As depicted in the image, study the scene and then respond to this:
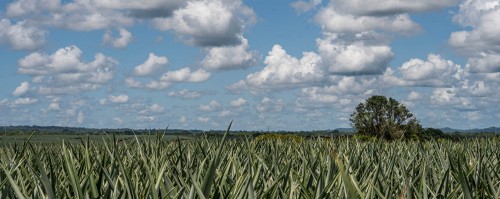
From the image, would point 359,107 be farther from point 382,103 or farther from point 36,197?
point 36,197

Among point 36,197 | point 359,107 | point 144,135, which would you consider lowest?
point 36,197

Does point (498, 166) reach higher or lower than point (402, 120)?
lower

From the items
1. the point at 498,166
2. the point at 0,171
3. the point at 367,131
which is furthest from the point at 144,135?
the point at 367,131

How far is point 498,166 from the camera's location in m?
4.25

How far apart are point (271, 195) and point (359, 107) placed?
2329 inches

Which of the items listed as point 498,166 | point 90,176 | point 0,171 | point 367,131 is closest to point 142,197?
point 90,176

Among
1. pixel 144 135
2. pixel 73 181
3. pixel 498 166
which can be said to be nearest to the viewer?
pixel 73 181

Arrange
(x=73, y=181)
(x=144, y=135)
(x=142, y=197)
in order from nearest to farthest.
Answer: (x=73, y=181), (x=142, y=197), (x=144, y=135)

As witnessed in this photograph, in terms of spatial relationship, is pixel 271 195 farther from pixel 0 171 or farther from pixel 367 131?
pixel 367 131

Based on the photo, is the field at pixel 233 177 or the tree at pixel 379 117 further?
the tree at pixel 379 117

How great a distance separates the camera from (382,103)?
60625 mm

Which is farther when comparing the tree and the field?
the tree

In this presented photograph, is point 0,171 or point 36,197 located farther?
point 0,171

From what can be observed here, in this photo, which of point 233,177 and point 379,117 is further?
point 379,117
